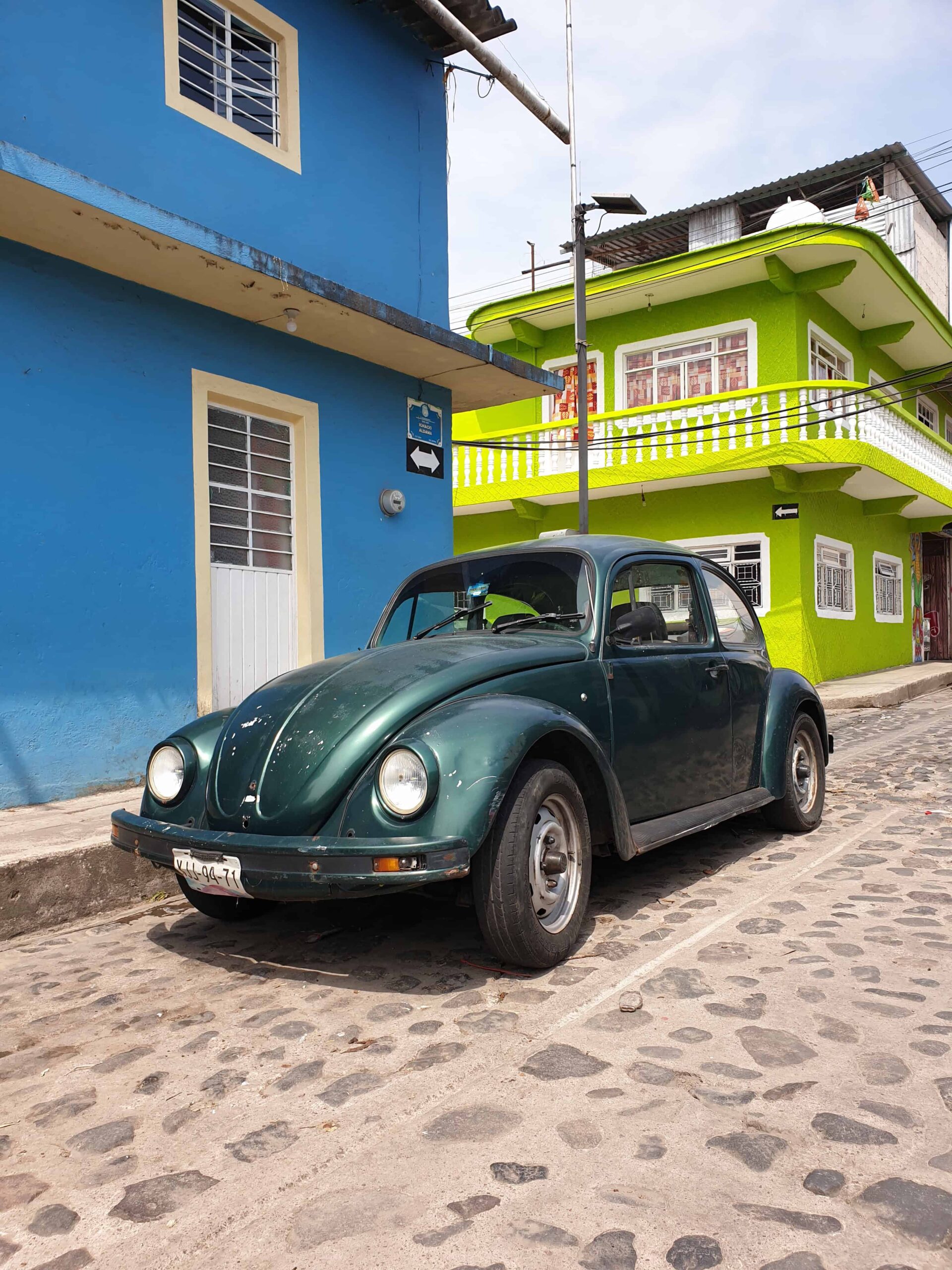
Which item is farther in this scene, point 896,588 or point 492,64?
point 896,588

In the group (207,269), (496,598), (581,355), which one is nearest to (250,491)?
(207,269)

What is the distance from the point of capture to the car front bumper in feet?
9.87

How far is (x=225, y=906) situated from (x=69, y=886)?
2.94ft

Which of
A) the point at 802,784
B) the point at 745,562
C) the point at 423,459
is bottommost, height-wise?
the point at 802,784

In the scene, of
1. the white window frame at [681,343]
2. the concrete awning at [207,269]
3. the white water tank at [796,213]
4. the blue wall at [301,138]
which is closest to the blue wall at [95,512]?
the concrete awning at [207,269]

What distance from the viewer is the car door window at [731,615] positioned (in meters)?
5.26

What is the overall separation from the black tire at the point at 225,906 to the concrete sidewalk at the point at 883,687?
26.4 ft

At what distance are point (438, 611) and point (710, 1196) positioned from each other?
123 inches

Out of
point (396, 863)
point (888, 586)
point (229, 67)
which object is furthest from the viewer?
point (888, 586)

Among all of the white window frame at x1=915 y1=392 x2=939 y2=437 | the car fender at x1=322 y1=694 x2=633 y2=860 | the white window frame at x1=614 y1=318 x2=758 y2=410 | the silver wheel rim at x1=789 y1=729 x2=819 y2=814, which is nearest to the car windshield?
the car fender at x1=322 y1=694 x2=633 y2=860

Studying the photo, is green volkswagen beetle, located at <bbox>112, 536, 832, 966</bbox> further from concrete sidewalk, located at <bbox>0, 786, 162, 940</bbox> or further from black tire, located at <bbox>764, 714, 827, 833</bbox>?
concrete sidewalk, located at <bbox>0, 786, 162, 940</bbox>

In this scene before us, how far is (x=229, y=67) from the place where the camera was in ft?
25.0

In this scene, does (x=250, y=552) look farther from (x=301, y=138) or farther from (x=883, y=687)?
(x=883, y=687)

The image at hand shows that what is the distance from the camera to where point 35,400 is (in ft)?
20.0
